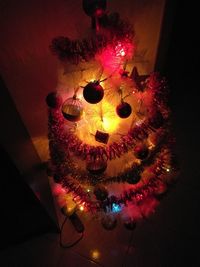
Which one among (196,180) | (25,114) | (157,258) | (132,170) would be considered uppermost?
(25,114)

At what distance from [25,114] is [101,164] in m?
0.45

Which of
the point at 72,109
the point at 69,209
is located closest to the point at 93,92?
the point at 72,109

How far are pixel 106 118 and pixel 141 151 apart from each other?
186 mm

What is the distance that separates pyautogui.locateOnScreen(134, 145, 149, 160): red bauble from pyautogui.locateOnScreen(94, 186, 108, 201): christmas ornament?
0.22m

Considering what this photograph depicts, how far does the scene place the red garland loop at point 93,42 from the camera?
0.68 metres

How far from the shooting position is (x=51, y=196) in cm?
140

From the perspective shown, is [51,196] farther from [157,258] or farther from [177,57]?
[177,57]

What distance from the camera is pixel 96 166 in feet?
2.86

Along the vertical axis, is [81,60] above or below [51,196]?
above

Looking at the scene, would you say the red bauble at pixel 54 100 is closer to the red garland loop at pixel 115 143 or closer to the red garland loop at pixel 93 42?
the red garland loop at pixel 115 143

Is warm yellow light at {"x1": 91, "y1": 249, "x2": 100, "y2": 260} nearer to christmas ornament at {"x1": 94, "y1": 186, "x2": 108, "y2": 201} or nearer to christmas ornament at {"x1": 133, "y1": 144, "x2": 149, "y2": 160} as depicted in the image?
christmas ornament at {"x1": 94, "y1": 186, "x2": 108, "y2": 201}

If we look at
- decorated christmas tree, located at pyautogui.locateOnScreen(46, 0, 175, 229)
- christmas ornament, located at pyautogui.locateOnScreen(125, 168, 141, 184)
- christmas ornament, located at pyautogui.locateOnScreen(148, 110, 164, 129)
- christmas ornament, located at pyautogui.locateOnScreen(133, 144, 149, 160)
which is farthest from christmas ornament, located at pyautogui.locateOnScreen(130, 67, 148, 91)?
christmas ornament, located at pyautogui.locateOnScreen(125, 168, 141, 184)

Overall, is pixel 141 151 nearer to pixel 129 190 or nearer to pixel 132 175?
pixel 132 175

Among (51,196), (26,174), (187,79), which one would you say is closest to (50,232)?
(51,196)
